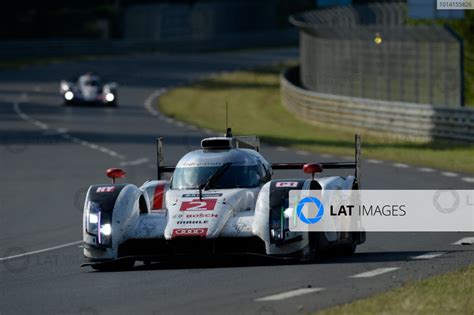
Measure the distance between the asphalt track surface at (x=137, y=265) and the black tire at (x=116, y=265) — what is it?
0.08 metres

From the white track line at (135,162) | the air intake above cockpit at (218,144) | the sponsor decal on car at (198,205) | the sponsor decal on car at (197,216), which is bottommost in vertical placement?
the white track line at (135,162)

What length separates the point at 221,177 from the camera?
1584 cm

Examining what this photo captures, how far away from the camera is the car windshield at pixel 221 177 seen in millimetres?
15805

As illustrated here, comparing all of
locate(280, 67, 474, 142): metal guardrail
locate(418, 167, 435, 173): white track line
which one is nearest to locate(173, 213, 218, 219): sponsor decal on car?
locate(418, 167, 435, 173): white track line

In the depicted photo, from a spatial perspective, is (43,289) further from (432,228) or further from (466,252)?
(432,228)

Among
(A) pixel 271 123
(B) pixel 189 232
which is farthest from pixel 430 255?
(A) pixel 271 123

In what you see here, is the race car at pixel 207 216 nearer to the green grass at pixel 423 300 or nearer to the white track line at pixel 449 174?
the green grass at pixel 423 300

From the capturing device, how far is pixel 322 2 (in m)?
77.5

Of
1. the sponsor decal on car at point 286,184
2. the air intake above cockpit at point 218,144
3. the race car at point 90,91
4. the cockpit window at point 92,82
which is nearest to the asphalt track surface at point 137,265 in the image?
the sponsor decal on car at point 286,184

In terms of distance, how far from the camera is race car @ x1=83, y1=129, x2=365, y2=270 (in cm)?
1459

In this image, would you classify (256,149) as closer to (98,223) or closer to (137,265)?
(137,265)

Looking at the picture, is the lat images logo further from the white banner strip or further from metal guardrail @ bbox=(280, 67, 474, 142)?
metal guardrail @ bbox=(280, 67, 474, 142)

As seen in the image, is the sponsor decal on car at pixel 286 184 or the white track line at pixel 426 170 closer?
the sponsor decal on car at pixel 286 184

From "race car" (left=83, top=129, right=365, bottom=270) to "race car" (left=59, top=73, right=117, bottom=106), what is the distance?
118ft
